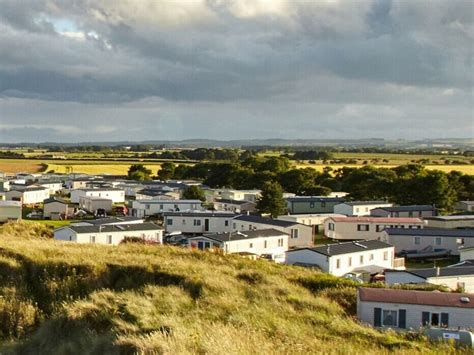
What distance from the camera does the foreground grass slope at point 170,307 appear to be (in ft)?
28.5

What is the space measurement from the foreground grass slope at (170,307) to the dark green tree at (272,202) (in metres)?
34.0

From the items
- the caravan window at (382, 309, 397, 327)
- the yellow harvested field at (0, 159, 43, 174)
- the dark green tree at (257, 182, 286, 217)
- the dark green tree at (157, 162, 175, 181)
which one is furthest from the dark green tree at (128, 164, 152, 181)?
the caravan window at (382, 309, 397, 327)

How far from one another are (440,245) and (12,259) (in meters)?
30.8

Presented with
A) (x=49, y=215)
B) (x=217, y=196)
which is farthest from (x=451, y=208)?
(x=49, y=215)

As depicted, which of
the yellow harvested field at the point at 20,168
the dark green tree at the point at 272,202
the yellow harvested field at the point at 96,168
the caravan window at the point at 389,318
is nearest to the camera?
the caravan window at the point at 389,318

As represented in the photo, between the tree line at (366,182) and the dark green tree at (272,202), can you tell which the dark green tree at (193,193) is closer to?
the tree line at (366,182)

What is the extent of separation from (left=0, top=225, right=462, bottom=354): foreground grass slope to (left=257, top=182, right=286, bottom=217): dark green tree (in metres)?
34.0

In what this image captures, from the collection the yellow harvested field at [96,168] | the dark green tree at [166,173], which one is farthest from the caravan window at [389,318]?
the yellow harvested field at [96,168]

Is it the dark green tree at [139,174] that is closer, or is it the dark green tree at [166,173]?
the dark green tree at [139,174]

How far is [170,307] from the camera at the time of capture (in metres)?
11.4

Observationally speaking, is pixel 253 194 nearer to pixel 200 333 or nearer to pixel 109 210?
pixel 109 210

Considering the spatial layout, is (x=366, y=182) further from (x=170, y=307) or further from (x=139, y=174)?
(x=170, y=307)

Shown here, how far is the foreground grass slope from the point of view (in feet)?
28.5

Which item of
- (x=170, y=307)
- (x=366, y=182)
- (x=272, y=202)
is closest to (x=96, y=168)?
(x=366, y=182)
